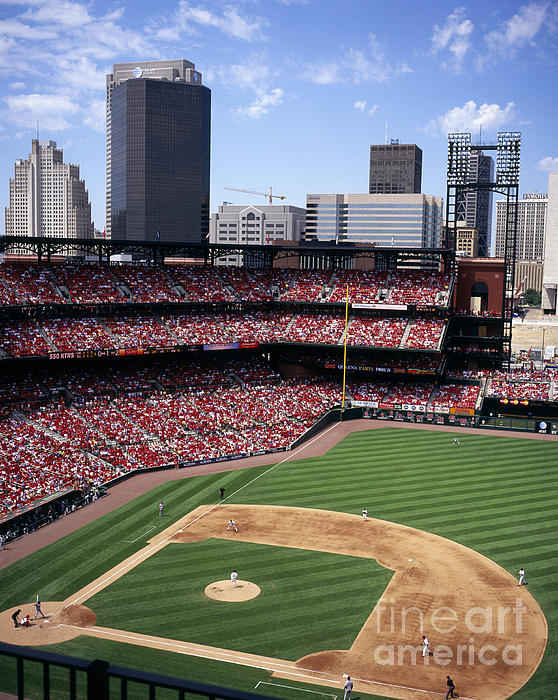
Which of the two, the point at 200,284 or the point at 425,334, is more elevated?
the point at 200,284

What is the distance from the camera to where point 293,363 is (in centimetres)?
7369

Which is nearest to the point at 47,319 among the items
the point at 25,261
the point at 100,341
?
the point at 100,341

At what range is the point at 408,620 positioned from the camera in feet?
93.6

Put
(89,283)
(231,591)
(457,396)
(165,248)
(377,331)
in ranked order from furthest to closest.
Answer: (165,248), (377,331), (457,396), (89,283), (231,591)

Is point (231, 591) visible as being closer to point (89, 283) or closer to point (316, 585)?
point (316, 585)

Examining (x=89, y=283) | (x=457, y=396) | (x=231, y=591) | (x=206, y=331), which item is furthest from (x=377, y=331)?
(x=231, y=591)

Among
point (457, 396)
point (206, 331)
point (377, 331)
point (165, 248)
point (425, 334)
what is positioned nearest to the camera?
point (457, 396)

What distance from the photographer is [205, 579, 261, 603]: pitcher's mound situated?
30.0 meters

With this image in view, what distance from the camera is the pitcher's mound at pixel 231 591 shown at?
30.0 meters

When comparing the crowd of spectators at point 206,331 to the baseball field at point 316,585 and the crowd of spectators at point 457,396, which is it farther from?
the baseball field at point 316,585

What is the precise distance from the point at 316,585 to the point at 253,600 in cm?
323

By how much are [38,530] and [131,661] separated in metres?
15.5

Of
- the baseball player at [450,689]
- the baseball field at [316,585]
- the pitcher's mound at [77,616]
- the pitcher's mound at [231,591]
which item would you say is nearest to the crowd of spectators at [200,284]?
the baseball field at [316,585]

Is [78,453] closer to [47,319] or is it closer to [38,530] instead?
[38,530]
